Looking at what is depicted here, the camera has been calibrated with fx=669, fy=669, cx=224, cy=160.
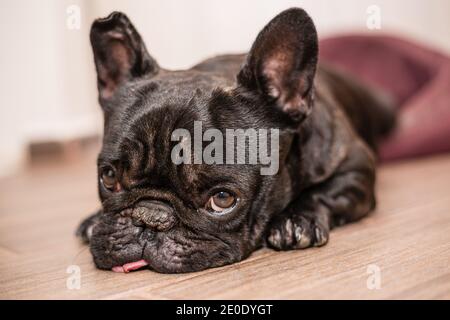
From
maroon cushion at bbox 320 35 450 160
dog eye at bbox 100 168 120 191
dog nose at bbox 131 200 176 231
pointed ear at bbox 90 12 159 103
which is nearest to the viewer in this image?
dog nose at bbox 131 200 176 231

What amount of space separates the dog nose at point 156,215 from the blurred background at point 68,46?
3.11 metres

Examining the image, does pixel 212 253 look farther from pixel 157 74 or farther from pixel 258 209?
pixel 157 74

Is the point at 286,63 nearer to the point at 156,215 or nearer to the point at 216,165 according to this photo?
the point at 216,165

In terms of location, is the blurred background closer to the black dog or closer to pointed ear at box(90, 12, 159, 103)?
pointed ear at box(90, 12, 159, 103)

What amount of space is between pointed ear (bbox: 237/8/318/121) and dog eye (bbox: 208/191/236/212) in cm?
42

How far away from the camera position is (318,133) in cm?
262

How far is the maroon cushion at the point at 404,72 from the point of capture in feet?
14.7

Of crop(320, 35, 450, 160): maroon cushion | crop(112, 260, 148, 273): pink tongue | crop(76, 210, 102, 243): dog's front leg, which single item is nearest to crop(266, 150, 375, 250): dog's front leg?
crop(112, 260, 148, 273): pink tongue

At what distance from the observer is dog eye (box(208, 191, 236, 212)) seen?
7.02ft

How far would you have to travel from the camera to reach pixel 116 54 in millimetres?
2570

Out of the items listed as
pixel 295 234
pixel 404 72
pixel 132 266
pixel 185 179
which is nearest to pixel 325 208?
pixel 295 234
